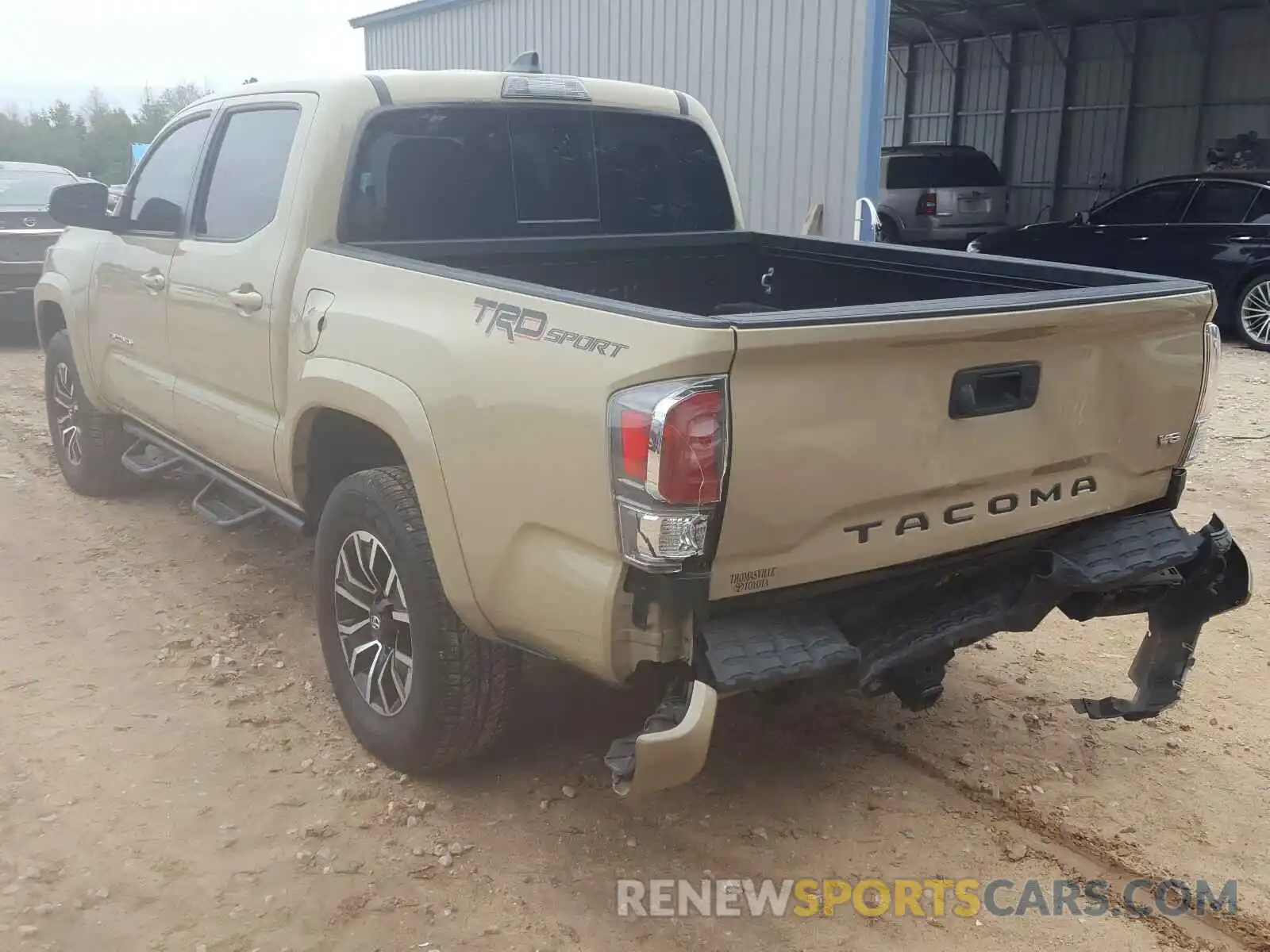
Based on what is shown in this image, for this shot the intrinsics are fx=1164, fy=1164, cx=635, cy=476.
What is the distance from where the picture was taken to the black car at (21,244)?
1082 centimetres

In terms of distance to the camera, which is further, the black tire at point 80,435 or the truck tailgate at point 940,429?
the black tire at point 80,435

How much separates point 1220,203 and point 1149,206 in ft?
2.65

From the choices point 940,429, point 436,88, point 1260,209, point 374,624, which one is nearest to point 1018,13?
point 1260,209

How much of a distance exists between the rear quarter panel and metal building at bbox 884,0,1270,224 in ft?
57.4

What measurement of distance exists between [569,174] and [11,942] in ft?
9.84

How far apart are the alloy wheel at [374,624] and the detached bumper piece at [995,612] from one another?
1.13 m

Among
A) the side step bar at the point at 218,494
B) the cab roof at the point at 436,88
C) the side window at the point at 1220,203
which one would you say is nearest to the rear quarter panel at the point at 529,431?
the cab roof at the point at 436,88

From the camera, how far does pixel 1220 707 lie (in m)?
4.04

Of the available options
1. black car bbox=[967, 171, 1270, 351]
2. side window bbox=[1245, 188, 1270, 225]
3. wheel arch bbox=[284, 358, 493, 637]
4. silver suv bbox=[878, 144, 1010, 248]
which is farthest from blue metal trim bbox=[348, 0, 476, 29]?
wheel arch bbox=[284, 358, 493, 637]

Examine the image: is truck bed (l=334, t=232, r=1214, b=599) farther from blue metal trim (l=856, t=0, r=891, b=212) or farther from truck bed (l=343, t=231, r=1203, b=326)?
blue metal trim (l=856, t=0, r=891, b=212)

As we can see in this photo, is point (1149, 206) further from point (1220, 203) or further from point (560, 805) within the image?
point (560, 805)

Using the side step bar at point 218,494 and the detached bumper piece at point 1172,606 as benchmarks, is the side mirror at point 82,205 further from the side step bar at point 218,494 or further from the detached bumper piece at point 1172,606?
the detached bumper piece at point 1172,606

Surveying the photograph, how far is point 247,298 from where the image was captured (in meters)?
3.96

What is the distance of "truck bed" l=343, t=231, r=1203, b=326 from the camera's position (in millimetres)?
3699
